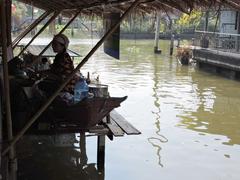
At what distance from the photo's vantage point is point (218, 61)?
2120 cm

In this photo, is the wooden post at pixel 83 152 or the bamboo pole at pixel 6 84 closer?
the bamboo pole at pixel 6 84

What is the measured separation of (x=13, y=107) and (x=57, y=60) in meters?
0.91

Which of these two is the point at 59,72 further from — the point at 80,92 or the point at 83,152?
the point at 83,152

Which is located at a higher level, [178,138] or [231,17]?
[231,17]

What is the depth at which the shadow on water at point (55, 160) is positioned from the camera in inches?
280

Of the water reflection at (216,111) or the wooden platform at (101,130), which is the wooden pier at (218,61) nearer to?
the water reflection at (216,111)

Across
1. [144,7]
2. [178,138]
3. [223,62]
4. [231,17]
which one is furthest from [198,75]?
[144,7]

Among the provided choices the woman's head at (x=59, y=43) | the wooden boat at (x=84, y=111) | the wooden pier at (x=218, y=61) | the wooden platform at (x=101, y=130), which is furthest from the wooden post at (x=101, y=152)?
the wooden pier at (x=218, y=61)

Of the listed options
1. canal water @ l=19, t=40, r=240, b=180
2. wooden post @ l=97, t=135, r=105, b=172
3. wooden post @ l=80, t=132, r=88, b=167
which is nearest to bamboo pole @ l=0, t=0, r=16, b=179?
canal water @ l=19, t=40, r=240, b=180

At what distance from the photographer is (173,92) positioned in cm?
1605

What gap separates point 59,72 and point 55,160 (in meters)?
1.94

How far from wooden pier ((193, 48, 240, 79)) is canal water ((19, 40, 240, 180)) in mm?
1807

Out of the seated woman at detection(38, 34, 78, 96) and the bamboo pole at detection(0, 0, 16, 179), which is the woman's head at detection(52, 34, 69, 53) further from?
the bamboo pole at detection(0, 0, 16, 179)

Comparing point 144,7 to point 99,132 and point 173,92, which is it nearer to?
point 99,132
